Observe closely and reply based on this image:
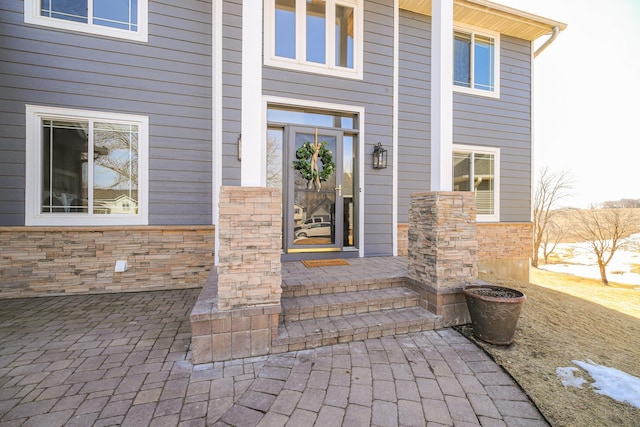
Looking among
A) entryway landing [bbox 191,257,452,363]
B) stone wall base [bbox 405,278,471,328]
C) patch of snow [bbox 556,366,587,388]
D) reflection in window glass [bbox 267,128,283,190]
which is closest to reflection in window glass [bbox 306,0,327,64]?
reflection in window glass [bbox 267,128,283,190]

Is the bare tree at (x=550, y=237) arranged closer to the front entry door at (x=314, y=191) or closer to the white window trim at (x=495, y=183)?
the white window trim at (x=495, y=183)

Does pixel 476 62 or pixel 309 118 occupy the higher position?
pixel 476 62

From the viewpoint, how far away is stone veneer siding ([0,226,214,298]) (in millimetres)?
3717

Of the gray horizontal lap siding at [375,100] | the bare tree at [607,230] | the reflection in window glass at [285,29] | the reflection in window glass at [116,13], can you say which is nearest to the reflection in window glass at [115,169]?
the reflection in window glass at [116,13]

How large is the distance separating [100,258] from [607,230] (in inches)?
567

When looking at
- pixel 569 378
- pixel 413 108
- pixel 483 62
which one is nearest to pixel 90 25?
pixel 413 108

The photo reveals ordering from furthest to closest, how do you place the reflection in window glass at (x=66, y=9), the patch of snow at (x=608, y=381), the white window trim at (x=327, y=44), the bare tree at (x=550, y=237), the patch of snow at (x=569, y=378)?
1. the bare tree at (x=550, y=237)
2. the white window trim at (x=327, y=44)
3. the reflection in window glass at (x=66, y=9)
4. the patch of snow at (x=569, y=378)
5. the patch of snow at (x=608, y=381)

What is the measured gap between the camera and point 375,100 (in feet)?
16.1

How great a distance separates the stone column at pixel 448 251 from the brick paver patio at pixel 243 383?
12.0 inches

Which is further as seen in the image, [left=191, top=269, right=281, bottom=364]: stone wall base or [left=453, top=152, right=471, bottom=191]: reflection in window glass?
[left=453, top=152, right=471, bottom=191]: reflection in window glass

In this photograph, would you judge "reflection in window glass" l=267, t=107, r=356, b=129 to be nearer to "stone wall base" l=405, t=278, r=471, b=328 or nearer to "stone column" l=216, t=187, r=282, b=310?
"stone column" l=216, t=187, r=282, b=310

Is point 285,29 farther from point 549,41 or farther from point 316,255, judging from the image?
point 549,41

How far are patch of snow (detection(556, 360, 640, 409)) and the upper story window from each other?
16.7 feet

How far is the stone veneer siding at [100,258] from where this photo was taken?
3717 mm
